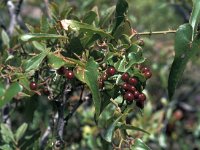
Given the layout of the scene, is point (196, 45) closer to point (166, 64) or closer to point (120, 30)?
point (120, 30)

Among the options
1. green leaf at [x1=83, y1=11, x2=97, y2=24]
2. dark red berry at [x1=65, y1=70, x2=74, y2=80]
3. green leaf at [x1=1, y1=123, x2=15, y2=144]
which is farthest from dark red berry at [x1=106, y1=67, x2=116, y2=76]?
green leaf at [x1=1, y1=123, x2=15, y2=144]

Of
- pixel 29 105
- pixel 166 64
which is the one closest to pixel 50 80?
pixel 29 105

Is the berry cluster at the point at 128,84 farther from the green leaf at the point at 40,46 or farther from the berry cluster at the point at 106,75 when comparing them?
the green leaf at the point at 40,46

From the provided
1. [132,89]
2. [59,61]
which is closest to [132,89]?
[132,89]

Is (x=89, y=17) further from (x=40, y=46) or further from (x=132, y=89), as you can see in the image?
(x=132, y=89)

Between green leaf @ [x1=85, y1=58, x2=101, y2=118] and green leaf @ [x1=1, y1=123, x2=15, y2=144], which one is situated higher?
green leaf @ [x1=1, y1=123, x2=15, y2=144]

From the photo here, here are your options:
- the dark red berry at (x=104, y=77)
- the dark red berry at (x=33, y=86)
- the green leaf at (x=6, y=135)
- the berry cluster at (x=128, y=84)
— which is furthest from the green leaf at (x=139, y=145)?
the green leaf at (x=6, y=135)

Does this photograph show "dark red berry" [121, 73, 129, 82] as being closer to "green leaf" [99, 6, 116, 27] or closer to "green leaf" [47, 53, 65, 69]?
"green leaf" [47, 53, 65, 69]
